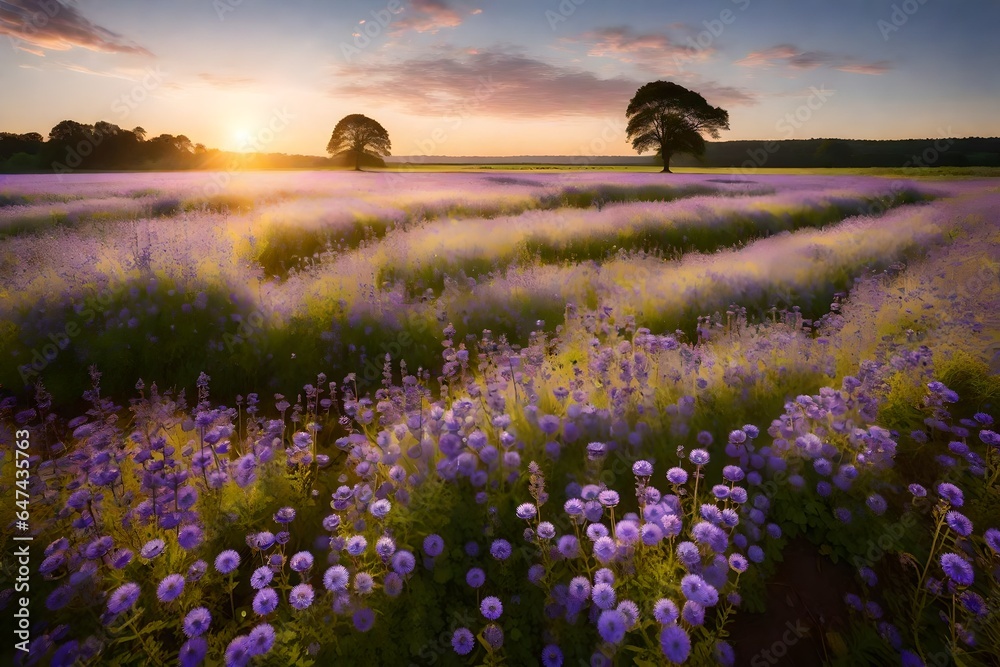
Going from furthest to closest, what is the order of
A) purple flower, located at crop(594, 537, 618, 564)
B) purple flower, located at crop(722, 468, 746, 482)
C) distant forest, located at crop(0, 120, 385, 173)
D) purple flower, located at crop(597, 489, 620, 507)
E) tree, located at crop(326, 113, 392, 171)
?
tree, located at crop(326, 113, 392, 171), distant forest, located at crop(0, 120, 385, 173), purple flower, located at crop(722, 468, 746, 482), purple flower, located at crop(597, 489, 620, 507), purple flower, located at crop(594, 537, 618, 564)

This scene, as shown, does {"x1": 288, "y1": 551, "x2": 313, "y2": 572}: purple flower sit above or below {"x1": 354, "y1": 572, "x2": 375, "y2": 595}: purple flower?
above

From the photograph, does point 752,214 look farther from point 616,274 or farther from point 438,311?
point 438,311

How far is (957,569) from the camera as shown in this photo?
8.17ft

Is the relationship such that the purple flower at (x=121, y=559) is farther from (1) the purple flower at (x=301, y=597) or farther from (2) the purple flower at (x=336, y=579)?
(2) the purple flower at (x=336, y=579)

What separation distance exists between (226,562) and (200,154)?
249ft

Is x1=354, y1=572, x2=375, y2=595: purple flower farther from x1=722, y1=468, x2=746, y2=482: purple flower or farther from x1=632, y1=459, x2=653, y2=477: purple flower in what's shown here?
x1=722, y1=468, x2=746, y2=482: purple flower

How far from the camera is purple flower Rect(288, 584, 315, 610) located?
2.35 meters

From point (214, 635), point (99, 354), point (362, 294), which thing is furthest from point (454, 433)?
point (99, 354)

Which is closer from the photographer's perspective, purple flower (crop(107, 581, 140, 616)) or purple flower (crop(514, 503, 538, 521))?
purple flower (crop(107, 581, 140, 616))

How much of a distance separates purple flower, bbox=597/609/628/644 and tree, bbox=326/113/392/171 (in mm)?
63345

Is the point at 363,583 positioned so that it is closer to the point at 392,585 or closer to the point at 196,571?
the point at 392,585

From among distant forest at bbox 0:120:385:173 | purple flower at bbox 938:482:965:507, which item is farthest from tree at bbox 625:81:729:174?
purple flower at bbox 938:482:965:507

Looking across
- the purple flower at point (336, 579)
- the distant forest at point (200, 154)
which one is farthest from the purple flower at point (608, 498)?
the distant forest at point (200, 154)

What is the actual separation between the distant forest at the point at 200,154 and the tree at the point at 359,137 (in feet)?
6.67
